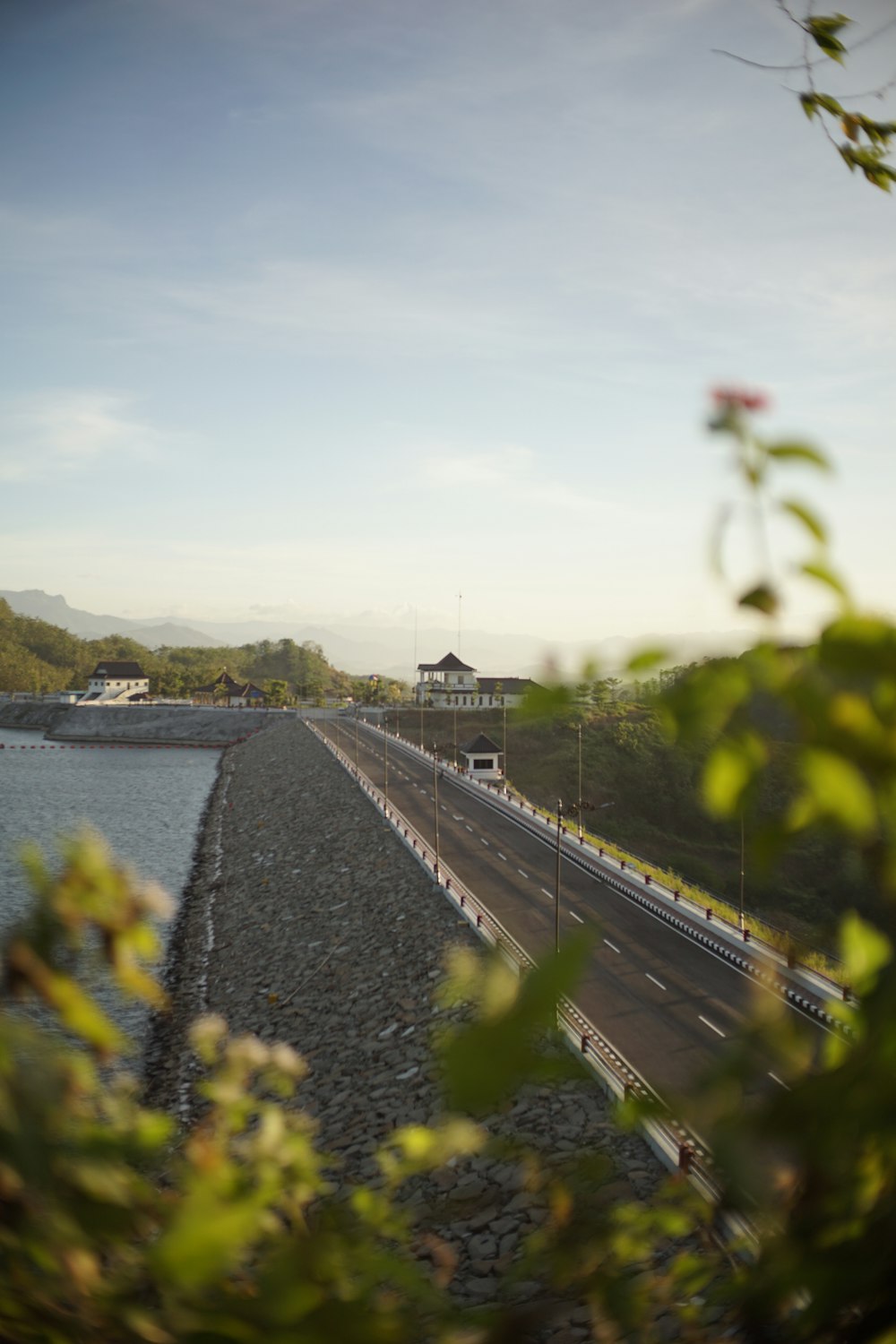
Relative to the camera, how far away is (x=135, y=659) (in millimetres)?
181000

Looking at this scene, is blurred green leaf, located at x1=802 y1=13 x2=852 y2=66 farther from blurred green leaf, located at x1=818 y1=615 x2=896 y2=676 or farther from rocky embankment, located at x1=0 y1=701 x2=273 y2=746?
rocky embankment, located at x1=0 y1=701 x2=273 y2=746

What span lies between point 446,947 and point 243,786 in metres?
47.8

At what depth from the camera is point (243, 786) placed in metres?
68.9

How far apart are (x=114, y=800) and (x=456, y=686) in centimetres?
5953

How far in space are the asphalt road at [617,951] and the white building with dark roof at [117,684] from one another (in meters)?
105

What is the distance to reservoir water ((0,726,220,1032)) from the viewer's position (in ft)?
150

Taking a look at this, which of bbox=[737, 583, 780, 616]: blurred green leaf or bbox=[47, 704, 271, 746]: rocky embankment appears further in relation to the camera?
bbox=[47, 704, 271, 746]: rocky embankment

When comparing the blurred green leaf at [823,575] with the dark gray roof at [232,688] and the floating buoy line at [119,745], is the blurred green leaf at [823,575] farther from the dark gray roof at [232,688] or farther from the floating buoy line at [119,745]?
the dark gray roof at [232,688]

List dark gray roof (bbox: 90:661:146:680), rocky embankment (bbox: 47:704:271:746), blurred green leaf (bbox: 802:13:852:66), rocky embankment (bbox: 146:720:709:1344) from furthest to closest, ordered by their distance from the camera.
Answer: dark gray roof (bbox: 90:661:146:680)
rocky embankment (bbox: 47:704:271:746)
rocky embankment (bbox: 146:720:709:1344)
blurred green leaf (bbox: 802:13:852:66)

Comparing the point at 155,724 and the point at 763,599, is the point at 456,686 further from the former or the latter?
the point at 763,599

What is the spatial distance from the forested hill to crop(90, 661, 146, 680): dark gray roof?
6.57 m

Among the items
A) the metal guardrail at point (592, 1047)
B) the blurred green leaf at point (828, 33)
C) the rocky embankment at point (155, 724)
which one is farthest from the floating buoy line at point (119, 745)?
the blurred green leaf at point (828, 33)

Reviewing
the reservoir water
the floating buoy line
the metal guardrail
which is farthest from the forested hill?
the metal guardrail

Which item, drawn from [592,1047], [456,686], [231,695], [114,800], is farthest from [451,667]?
[592,1047]
